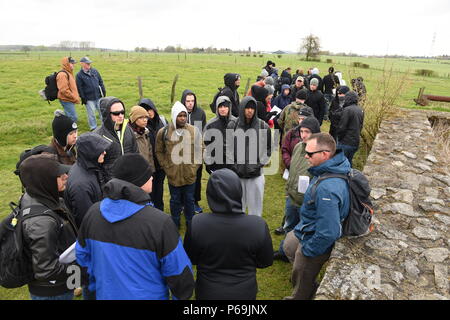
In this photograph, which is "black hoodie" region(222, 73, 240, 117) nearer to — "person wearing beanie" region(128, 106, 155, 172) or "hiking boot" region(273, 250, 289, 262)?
"person wearing beanie" region(128, 106, 155, 172)

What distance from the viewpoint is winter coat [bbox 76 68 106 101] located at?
8.79m

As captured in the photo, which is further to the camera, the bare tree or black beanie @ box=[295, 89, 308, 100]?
the bare tree

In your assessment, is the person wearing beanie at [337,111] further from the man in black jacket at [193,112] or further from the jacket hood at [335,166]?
the jacket hood at [335,166]

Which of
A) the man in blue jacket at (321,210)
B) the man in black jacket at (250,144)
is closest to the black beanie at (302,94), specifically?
the man in black jacket at (250,144)

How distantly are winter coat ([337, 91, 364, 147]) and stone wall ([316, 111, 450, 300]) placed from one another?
31.0 inches

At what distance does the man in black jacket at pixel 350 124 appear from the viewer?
6.02 m

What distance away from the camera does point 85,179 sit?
289 cm

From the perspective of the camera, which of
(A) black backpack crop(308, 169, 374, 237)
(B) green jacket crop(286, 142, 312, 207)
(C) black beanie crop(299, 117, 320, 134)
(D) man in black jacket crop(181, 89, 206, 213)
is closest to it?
(A) black backpack crop(308, 169, 374, 237)

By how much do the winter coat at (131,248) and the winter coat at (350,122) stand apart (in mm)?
4992

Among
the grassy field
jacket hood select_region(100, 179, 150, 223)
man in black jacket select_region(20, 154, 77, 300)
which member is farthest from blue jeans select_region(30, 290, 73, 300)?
the grassy field

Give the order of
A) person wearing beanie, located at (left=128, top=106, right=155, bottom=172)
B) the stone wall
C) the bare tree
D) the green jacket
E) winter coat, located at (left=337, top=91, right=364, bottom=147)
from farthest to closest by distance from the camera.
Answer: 1. the bare tree
2. winter coat, located at (left=337, top=91, right=364, bottom=147)
3. person wearing beanie, located at (left=128, top=106, right=155, bottom=172)
4. the green jacket
5. the stone wall

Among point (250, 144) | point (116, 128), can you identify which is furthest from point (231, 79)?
point (116, 128)

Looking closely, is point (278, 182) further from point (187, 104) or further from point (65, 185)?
point (65, 185)

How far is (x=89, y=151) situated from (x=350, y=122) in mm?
5094
